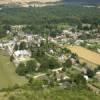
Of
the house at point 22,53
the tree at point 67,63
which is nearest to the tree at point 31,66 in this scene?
the tree at point 67,63

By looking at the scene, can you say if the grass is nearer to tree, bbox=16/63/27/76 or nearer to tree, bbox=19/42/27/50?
tree, bbox=16/63/27/76

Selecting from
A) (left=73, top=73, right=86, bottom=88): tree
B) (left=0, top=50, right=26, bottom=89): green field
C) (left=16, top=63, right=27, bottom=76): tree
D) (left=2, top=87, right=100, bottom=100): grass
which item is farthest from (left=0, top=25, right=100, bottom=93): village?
(left=2, top=87, right=100, bottom=100): grass

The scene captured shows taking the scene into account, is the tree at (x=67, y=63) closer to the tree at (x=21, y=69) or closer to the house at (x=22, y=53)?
the tree at (x=21, y=69)

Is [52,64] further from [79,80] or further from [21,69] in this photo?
[79,80]

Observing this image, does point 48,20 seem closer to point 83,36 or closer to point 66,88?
point 83,36

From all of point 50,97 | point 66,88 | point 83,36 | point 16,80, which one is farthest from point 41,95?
point 83,36

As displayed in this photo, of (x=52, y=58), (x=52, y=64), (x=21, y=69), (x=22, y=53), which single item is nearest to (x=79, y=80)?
(x=52, y=64)
